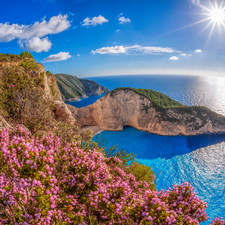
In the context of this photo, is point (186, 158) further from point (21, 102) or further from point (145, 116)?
point (21, 102)

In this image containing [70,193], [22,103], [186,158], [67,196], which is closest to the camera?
[67,196]

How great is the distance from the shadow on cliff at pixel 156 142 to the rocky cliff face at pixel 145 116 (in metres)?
2.10

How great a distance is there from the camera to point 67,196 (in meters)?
5.39

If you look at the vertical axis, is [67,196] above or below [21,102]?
below

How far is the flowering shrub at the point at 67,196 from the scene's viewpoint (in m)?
3.92

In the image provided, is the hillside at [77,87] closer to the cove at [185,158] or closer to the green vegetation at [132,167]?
the cove at [185,158]

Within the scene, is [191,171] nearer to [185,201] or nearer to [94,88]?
[185,201]

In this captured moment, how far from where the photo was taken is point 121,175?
7.09 m

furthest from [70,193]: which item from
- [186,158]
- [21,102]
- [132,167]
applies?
[186,158]

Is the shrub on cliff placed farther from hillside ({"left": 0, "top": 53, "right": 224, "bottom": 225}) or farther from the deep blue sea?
the deep blue sea

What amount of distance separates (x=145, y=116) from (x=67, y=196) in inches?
1685

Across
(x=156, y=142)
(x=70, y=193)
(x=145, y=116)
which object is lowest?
(x=70, y=193)

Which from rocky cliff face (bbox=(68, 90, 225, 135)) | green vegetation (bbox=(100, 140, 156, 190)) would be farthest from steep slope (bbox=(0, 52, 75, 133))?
rocky cliff face (bbox=(68, 90, 225, 135))

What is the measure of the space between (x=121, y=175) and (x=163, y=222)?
309 cm
